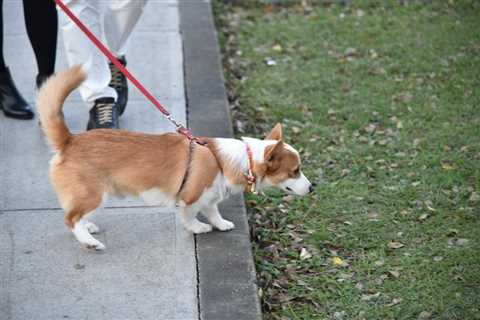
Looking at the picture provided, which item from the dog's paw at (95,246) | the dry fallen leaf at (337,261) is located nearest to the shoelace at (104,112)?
the dog's paw at (95,246)

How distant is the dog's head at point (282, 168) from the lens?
439cm

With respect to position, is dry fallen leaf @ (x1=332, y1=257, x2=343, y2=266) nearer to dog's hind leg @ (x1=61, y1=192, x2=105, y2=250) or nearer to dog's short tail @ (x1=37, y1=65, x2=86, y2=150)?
dog's hind leg @ (x1=61, y1=192, x2=105, y2=250)

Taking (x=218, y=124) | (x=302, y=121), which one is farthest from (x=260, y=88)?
(x=218, y=124)

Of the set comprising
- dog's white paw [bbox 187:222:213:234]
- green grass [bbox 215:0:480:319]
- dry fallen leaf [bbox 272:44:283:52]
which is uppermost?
dog's white paw [bbox 187:222:213:234]

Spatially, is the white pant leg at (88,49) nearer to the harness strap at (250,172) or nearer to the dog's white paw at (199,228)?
the dog's white paw at (199,228)

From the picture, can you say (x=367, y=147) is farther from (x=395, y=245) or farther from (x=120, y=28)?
(x=120, y=28)

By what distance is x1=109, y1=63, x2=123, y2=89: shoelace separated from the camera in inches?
238

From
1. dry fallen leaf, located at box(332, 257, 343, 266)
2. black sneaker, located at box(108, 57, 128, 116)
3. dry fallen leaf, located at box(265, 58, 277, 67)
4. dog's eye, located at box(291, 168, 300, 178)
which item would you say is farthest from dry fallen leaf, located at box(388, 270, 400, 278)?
dry fallen leaf, located at box(265, 58, 277, 67)

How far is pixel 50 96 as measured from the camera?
4.24 meters

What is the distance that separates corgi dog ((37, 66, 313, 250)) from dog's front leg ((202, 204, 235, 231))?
92 mm

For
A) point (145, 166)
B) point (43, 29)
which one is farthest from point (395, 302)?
point (43, 29)

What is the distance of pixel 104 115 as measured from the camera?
18.2ft

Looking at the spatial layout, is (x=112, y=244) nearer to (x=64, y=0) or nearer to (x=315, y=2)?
(x=64, y=0)

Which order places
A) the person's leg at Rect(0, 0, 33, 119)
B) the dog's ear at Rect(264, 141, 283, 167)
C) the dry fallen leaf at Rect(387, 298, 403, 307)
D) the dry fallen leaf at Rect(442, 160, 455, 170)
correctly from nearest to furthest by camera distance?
the dry fallen leaf at Rect(387, 298, 403, 307) → the dog's ear at Rect(264, 141, 283, 167) → the dry fallen leaf at Rect(442, 160, 455, 170) → the person's leg at Rect(0, 0, 33, 119)
